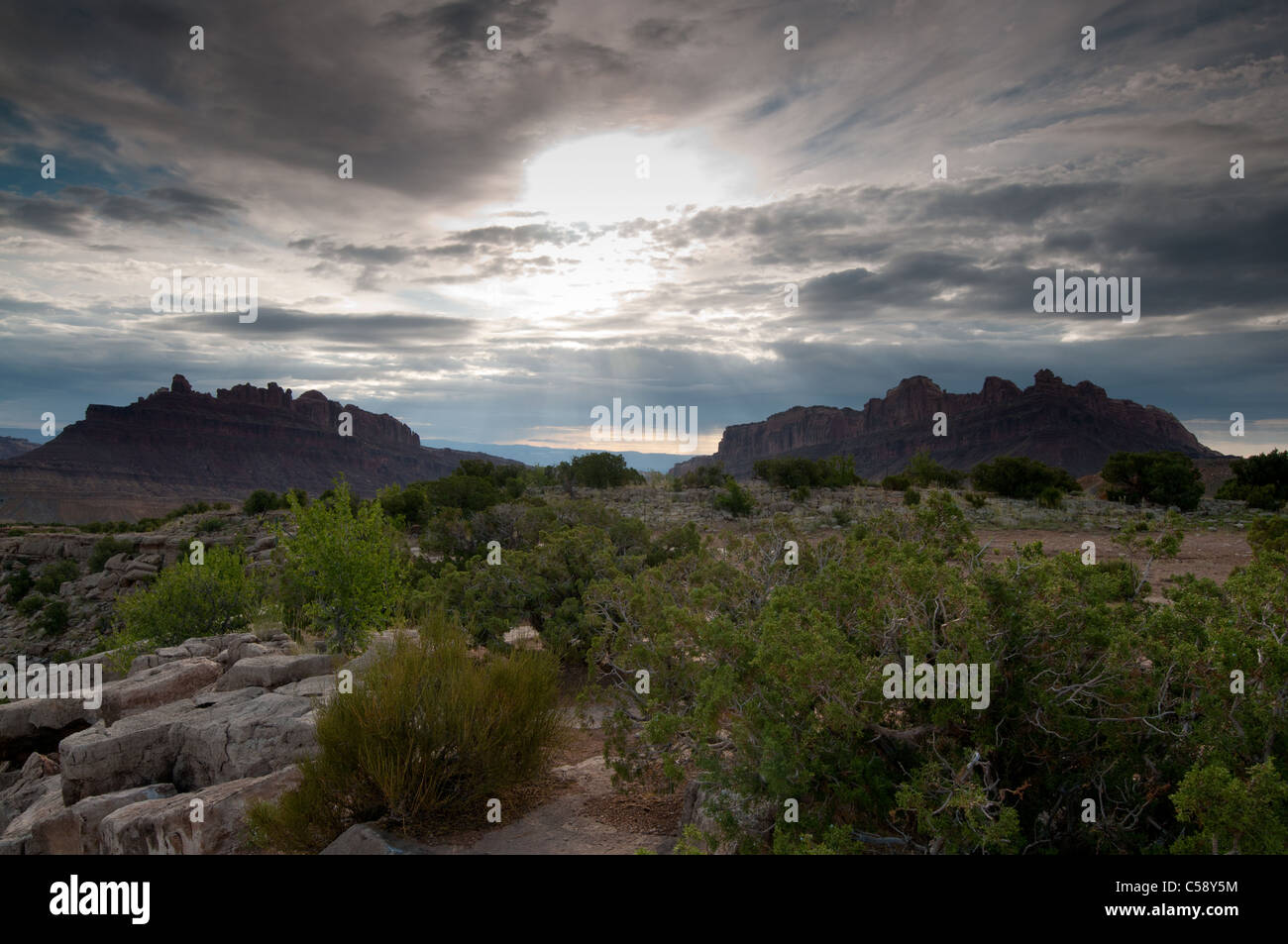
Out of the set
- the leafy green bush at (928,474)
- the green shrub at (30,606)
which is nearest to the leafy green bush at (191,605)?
the green shrub at (30,606)

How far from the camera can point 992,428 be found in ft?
374

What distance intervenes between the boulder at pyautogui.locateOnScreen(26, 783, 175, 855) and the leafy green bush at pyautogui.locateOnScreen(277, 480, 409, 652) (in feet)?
15.5

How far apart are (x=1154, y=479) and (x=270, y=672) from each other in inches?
1546

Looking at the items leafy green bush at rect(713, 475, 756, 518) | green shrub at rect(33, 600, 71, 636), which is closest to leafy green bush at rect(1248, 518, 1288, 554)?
leafy green bush at rect(713, 475, 756, 518)

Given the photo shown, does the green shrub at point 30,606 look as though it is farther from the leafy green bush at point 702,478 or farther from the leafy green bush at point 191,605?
the leafy green bush at point 702,478

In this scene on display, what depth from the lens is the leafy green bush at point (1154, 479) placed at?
33500mm

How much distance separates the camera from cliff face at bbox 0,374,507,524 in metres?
98.1

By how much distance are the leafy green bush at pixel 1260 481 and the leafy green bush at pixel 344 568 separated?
37.3 metres

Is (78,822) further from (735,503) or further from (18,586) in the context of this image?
(18,586)

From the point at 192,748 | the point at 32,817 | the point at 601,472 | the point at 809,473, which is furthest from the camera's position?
the point at 601,472

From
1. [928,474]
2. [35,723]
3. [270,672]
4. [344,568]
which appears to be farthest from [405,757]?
[928,474]
